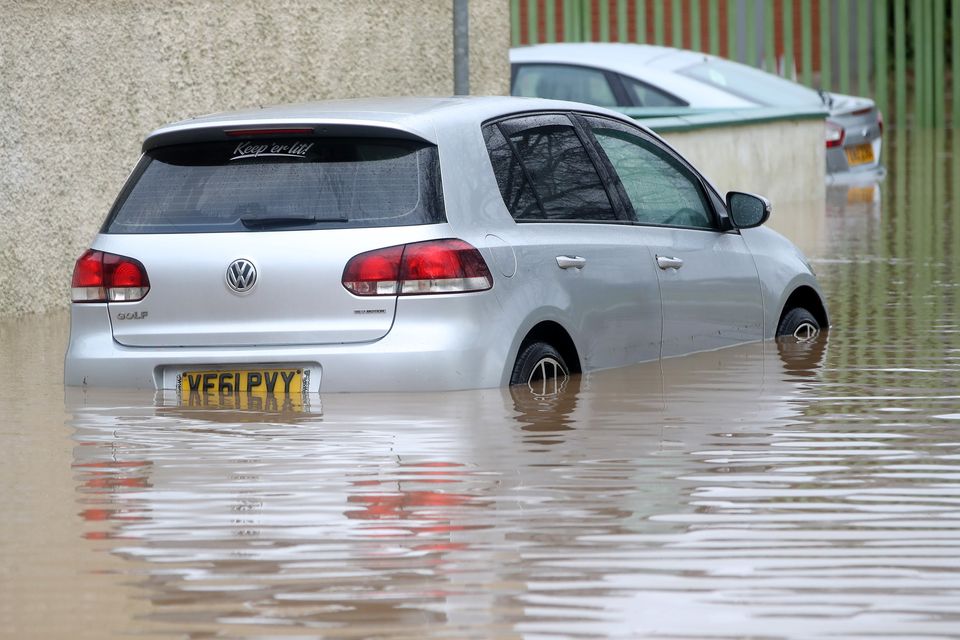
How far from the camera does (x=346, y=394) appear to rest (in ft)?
24.4

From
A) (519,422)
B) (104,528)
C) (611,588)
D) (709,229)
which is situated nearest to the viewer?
(611,588)

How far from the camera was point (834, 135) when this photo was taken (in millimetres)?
21688

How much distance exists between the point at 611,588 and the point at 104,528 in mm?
1643

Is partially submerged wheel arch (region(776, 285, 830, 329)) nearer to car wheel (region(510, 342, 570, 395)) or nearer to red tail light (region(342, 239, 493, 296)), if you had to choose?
car wheel (region(510, 342, 570, 395))

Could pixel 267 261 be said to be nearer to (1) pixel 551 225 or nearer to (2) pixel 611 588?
(1) pixel 551 225

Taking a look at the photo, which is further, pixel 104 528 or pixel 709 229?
pixel 709 229

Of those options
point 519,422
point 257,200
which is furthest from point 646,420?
point 257,200

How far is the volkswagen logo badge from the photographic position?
745 centimetres

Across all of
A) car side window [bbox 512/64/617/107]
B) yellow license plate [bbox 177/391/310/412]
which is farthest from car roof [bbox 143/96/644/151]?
car side window [bbox 512/64/617/107]

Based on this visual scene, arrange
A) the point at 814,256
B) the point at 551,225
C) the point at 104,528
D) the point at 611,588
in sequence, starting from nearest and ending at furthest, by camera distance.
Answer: the point at 611,588, the point at 104,528, the point at 551,225, the point at 814,256

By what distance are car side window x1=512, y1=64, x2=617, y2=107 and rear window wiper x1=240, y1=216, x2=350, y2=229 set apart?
1261cm

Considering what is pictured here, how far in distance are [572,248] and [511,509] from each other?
228 centimetres

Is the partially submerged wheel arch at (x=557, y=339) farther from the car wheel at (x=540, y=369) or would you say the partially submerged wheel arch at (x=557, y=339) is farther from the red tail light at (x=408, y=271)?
the red tail light at (x=408, y=271)

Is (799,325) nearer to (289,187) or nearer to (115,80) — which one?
(289,187)
